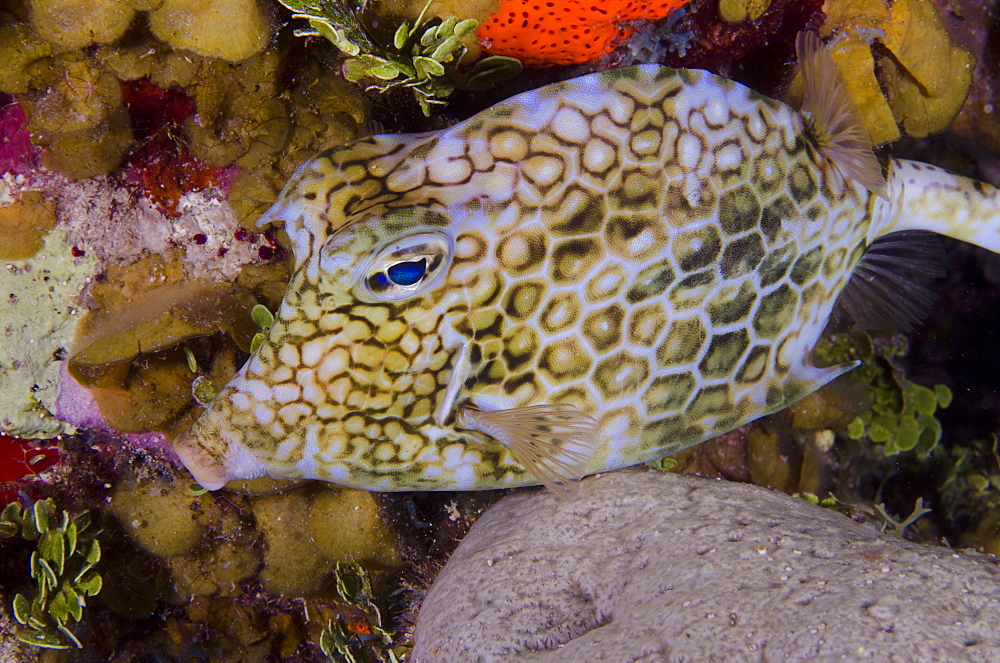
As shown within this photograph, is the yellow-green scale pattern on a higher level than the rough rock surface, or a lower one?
higher

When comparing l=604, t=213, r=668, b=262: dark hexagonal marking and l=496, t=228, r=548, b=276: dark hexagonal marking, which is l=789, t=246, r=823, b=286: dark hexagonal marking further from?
l=496, t=228, r=548, b=276: dark hexagonal marking

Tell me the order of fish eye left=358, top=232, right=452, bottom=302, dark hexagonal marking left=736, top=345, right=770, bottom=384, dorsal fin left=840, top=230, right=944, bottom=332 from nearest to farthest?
fish eye left=358, top=232, right=452, bottom=302, dark hexagonal marking left=736, top=345, right=770, bottom=384, dorsal fin left=840, top=230, right=944, bottom=332

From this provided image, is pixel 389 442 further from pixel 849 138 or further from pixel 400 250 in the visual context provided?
pixel 849 138

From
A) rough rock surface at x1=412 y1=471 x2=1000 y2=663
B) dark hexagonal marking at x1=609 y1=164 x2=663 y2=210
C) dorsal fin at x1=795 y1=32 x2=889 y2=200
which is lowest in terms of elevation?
rough rock surface at x1=412 y1=471 x2=1000 y2=663

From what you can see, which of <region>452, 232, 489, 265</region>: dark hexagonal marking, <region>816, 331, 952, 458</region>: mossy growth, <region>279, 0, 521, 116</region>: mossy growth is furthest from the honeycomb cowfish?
<region>816, 331, 952, 458</region>: mossy growth

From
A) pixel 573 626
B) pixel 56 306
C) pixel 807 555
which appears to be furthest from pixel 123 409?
pixel 807 555

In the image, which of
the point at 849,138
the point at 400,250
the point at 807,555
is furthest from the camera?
the point at 849,138

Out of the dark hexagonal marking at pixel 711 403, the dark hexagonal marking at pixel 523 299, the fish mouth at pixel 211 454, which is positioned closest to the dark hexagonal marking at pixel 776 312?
the dark hexagonal marking at pixel 711 403
